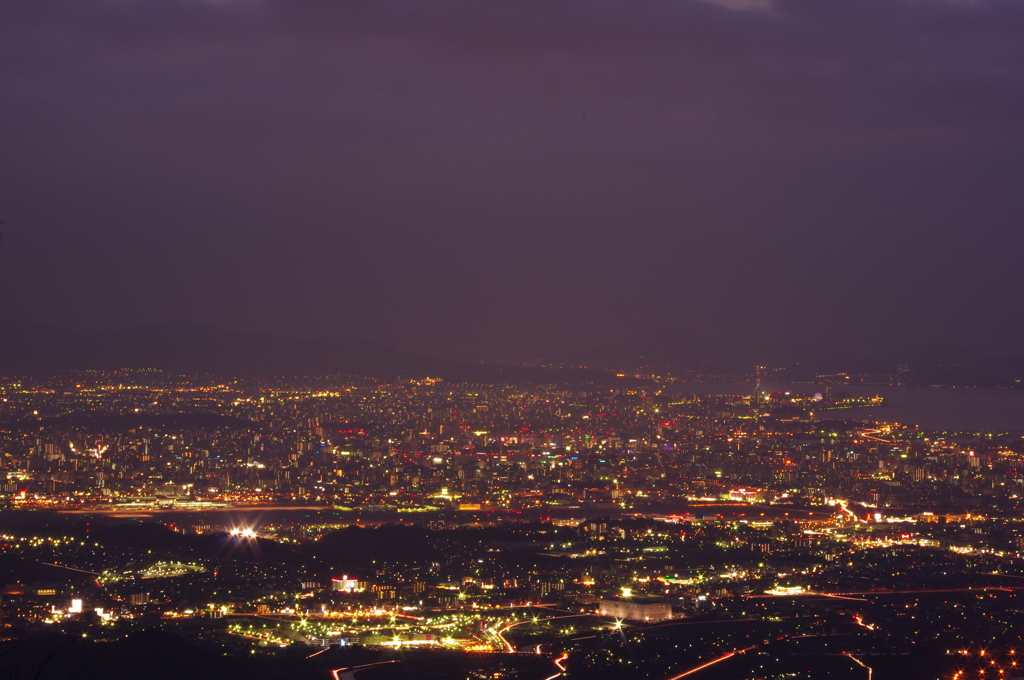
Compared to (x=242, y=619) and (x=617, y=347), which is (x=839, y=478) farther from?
(x=617, y=347)

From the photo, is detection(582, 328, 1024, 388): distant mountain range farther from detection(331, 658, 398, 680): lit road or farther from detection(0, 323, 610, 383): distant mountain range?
detection(331, 658, 398, 680): lit road

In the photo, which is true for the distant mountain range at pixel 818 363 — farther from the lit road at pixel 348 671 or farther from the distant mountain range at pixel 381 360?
the lit road at pixel 348 671

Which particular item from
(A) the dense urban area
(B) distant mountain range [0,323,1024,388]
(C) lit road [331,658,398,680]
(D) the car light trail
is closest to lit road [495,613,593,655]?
(A) the dense urban area

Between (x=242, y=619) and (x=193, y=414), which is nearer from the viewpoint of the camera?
(x=242, y=619)

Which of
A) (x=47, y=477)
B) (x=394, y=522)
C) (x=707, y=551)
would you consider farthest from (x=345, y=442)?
(x=707, y=551)

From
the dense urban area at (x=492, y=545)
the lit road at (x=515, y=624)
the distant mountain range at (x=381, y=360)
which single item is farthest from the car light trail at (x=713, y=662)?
the distant mountain range at (x=381, y=360)

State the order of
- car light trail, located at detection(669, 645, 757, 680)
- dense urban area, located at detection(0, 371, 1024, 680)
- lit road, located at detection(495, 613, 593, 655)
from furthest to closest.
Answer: lit road, located at detection(495, 613, 593, 655) < dense urban area, located at detection(0, 371, 1024, 680) < car light trail, located at detection(669, 645, 757, 680)
